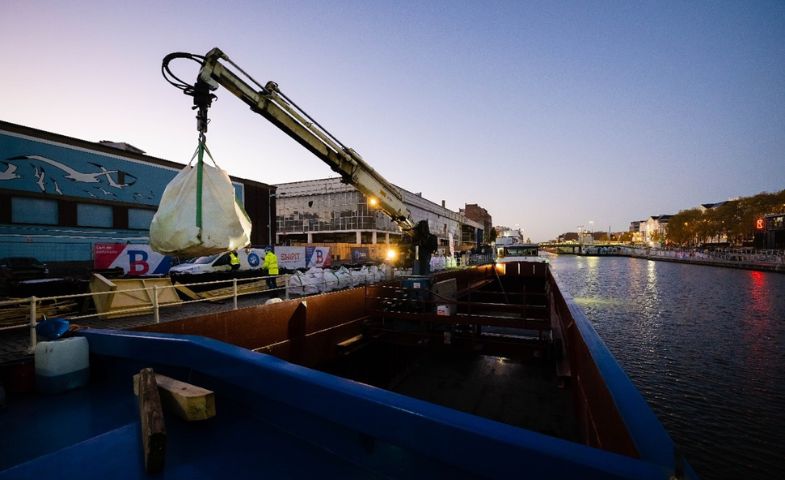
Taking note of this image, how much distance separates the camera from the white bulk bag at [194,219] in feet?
11.1

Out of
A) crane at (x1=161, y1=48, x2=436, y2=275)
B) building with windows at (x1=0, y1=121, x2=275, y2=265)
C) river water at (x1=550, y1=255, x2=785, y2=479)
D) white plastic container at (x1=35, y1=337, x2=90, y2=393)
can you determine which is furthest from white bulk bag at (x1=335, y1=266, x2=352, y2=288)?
building with windows at (x1=0, y1=121, x2=275, y2=265)

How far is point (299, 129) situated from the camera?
30.4 feet

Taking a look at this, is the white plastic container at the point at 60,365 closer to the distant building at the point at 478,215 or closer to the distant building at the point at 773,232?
the distant building at the point at 773,232

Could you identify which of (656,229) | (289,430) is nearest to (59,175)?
(289,430)

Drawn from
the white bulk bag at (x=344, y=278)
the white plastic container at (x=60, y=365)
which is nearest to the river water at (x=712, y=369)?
the white plastic container at (x=60, y=365)

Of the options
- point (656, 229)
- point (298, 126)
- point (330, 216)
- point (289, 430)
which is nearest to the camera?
point (289, 430)

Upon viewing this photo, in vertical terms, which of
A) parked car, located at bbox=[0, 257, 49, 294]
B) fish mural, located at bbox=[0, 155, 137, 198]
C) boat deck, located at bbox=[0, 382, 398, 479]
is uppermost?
fish mural, located at bbox=[0, 155, 137, 198]

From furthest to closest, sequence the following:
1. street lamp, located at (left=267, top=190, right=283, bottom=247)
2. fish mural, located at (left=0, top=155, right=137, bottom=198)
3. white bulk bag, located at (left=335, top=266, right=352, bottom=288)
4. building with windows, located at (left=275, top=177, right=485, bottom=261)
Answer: building with windows, located at (left=275, top=177, right=485, bottom=261) → street lamp, located at (left=267, top=190, right=283, bottom=247) → fish mural, located at (left=0, top=155, right=137, bottom=198) → white bulk bag, located at (left=335, top=266, right=352, bottom=288)

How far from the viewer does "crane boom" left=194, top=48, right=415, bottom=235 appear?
651 cm

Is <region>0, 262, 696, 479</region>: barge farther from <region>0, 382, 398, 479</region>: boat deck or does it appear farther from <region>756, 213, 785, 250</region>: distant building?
<region>756, 213, 785, 250</region>: distant building

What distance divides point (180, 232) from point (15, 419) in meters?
2.57

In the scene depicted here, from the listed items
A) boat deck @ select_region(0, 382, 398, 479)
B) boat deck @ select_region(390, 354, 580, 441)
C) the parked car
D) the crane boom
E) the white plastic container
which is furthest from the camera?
the parked car

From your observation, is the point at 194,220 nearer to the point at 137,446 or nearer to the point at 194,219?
the point at 194,219

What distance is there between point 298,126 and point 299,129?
0.27 ft
